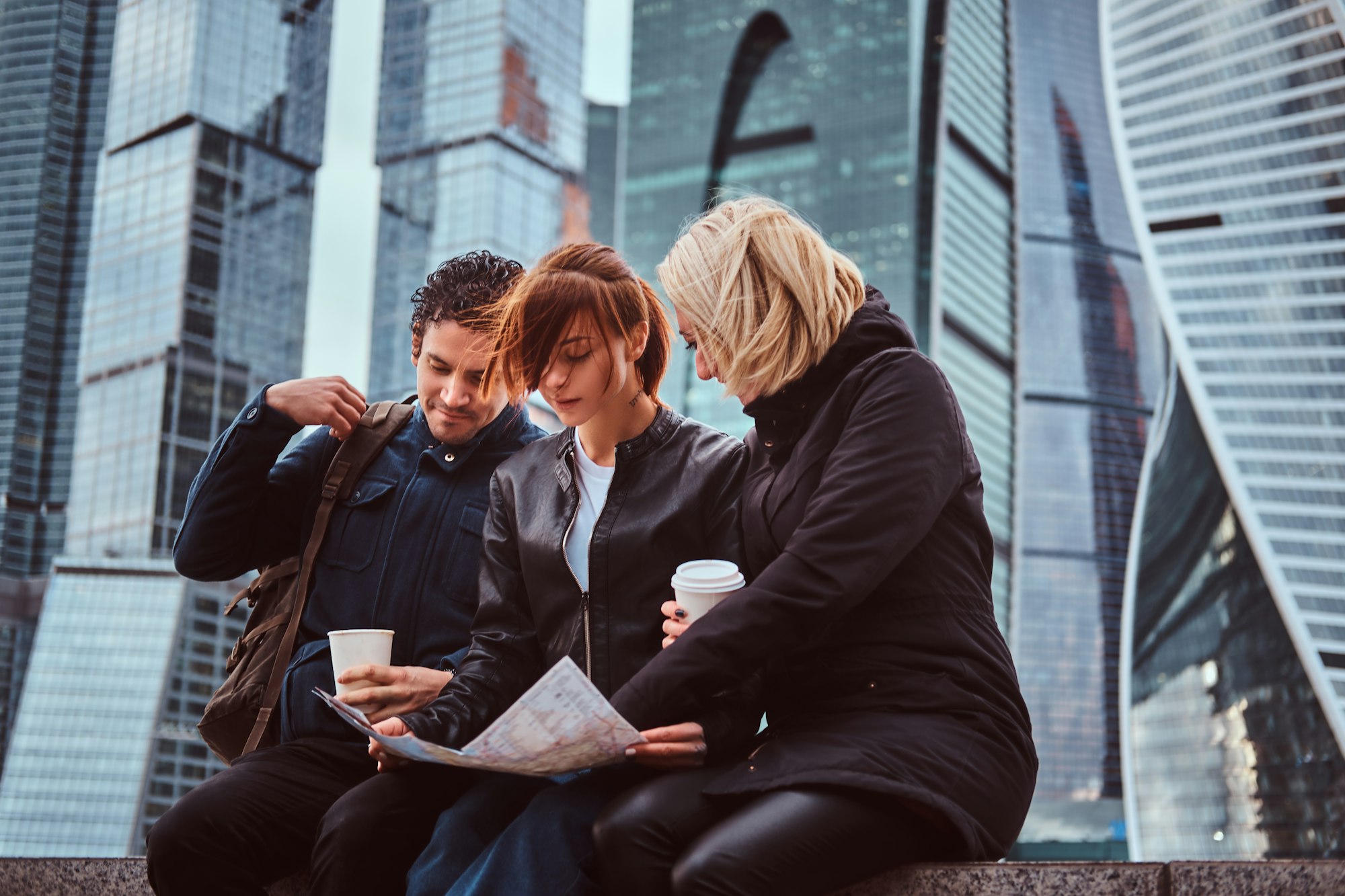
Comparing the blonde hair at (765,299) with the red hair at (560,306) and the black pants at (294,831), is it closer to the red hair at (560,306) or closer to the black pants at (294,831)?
the red hair at (560,306)

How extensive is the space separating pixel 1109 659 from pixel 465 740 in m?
107

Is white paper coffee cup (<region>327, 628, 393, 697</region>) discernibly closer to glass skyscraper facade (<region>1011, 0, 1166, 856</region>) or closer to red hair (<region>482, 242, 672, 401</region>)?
red hair (<region>482, 242, 672, 401</region>)

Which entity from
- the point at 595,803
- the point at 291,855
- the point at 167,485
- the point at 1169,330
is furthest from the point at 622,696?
the point at 167,485

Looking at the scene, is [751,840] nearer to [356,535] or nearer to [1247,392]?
[356,535]

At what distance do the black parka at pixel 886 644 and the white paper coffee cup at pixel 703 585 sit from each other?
3.9 inches

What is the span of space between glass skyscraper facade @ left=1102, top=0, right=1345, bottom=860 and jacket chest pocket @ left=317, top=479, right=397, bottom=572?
60595 mm

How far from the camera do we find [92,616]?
83.0m

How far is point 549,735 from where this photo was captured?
243cm

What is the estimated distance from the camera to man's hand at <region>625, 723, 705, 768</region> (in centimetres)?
267

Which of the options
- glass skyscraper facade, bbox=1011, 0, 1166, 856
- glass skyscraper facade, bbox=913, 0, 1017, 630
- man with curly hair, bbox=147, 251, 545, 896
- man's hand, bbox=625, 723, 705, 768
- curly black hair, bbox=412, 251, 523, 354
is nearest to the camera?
man's hand, bbox=625, 723, 705, 768

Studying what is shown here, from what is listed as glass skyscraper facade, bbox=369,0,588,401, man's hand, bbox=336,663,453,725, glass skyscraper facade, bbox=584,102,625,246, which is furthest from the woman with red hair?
glass skyscraper facade, bbox=584,102,625,246

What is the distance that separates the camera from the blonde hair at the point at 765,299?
296 centimetres

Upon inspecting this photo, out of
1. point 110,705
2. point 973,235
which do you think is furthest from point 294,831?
point 973,235

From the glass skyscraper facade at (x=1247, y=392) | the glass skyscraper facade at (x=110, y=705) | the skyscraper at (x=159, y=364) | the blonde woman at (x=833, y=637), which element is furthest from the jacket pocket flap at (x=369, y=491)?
the glass skyscraper facade at (x=110, y=705)
